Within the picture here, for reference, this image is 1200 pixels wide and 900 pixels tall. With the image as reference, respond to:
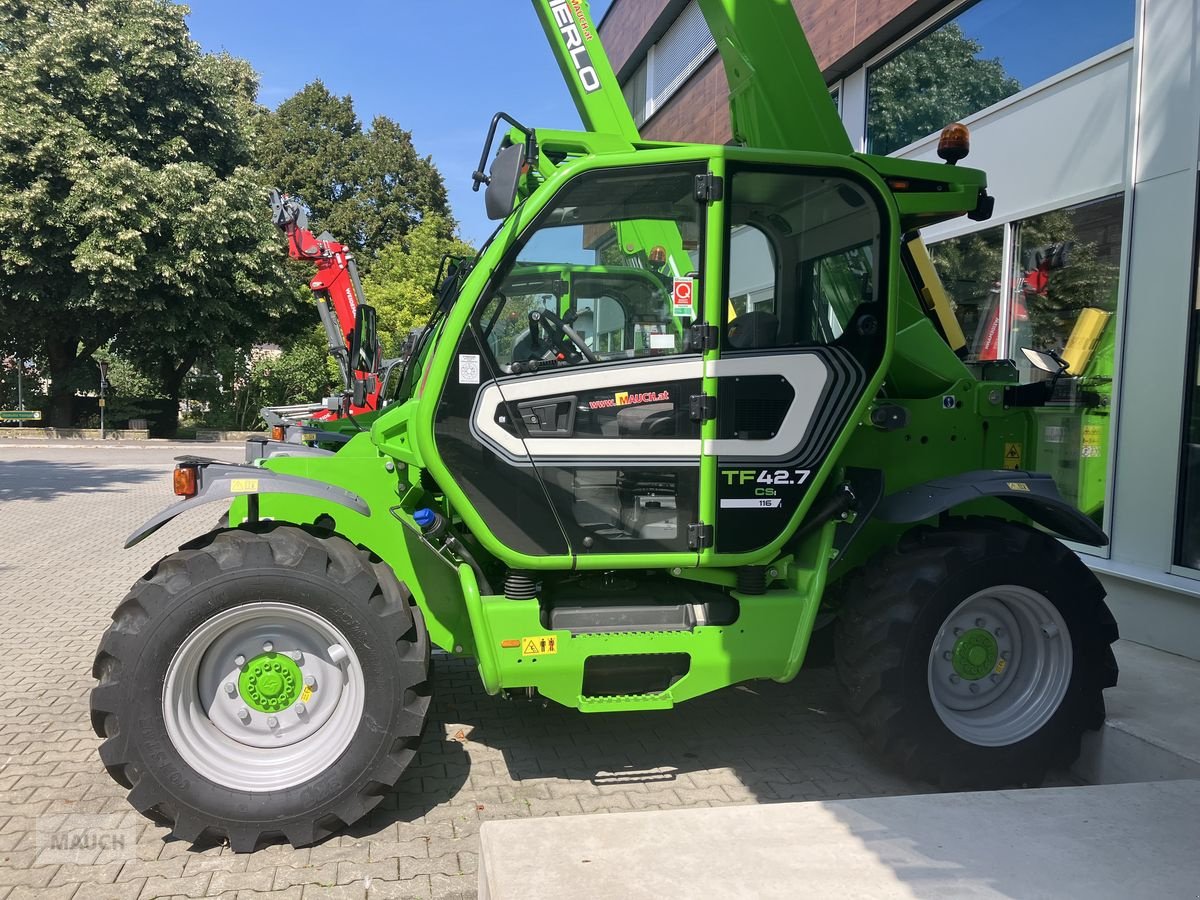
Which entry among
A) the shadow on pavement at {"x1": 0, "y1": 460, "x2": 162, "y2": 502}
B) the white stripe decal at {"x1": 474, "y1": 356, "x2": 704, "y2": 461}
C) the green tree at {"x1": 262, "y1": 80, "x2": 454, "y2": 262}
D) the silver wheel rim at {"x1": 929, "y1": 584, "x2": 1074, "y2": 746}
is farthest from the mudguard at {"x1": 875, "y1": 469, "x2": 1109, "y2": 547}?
the green tree at {"x1": 262, "y1": 80, "x2": 454, "y2": 262}

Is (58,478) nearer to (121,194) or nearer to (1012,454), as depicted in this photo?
(121,194)

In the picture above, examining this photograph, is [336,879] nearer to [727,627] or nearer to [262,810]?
[262,810]

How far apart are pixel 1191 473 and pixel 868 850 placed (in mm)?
4240

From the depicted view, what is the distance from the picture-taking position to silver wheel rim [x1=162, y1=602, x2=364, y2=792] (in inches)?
132

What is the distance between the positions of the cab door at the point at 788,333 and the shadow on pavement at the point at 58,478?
12797 millimetres

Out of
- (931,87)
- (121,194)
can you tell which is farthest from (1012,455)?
(121,194)

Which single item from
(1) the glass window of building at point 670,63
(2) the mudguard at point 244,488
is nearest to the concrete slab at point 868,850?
(2) the mudguard at point 244,488

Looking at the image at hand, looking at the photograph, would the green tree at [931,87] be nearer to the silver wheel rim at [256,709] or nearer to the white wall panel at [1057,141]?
the white wall panel at [1057,141]

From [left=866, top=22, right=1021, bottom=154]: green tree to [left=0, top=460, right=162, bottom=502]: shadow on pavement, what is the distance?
1276 cm

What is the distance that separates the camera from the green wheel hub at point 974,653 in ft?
13.0

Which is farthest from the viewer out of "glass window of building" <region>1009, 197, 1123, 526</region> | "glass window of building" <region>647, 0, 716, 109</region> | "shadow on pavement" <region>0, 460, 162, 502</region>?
"glass window of building" <region>647, 0, 716, 109</region>

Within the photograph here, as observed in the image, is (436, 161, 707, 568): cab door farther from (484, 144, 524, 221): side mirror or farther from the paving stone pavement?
the paving stone pavement

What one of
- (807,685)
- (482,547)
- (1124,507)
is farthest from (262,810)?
(1124,507)

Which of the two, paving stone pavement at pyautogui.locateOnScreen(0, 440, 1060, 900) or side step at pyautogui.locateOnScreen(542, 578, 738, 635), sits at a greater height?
side step at pyautogui.locateOnScreen(542, 578, 738, 635)
